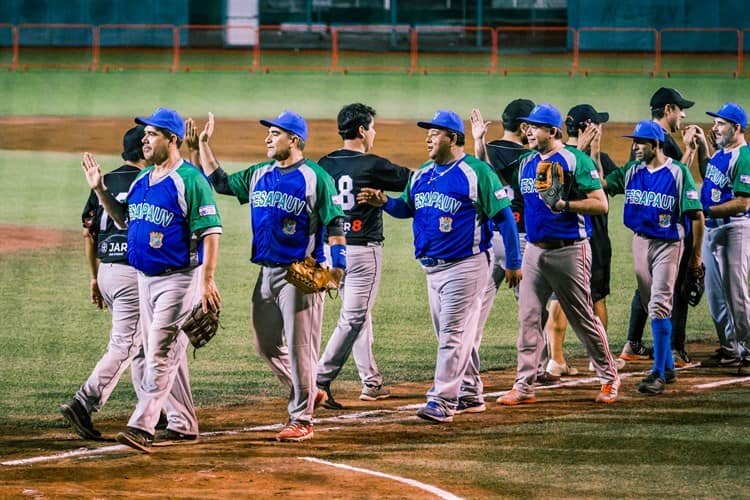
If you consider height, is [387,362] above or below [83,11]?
below

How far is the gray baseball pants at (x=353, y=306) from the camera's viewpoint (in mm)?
9258

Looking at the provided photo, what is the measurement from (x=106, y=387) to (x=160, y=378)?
59cm

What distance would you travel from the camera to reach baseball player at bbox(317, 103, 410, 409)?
358 inches

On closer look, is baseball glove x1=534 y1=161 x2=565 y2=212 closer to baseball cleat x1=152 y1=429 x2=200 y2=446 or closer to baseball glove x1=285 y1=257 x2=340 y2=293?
baseball glove x1=285 y1=257 x2=340 y2=293

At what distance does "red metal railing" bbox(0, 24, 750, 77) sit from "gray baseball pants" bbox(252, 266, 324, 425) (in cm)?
2641

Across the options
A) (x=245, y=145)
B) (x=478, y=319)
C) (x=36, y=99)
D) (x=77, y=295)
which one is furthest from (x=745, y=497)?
(x=36, y=99)

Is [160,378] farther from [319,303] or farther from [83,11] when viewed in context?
[83,11]

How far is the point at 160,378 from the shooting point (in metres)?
7.80

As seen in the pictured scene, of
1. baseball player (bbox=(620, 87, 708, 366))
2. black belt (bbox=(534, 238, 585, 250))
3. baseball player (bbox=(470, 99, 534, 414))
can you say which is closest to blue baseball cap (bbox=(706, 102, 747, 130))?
baseball player (bbox=(620, 87, 708, 366))

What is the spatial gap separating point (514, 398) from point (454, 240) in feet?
4.47

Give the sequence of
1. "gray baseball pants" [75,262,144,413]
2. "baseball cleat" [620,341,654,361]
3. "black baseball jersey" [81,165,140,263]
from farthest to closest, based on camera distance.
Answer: "baseball cleat" [620,341,654,361], "black baseball jersey" [81,165,140,263], "gray baseball pants" [75,262,144,413]

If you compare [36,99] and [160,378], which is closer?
[160,378]

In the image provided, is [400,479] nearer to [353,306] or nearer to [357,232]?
[353,306]

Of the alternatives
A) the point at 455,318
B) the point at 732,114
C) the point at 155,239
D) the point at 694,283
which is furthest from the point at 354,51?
the point at 155,239
